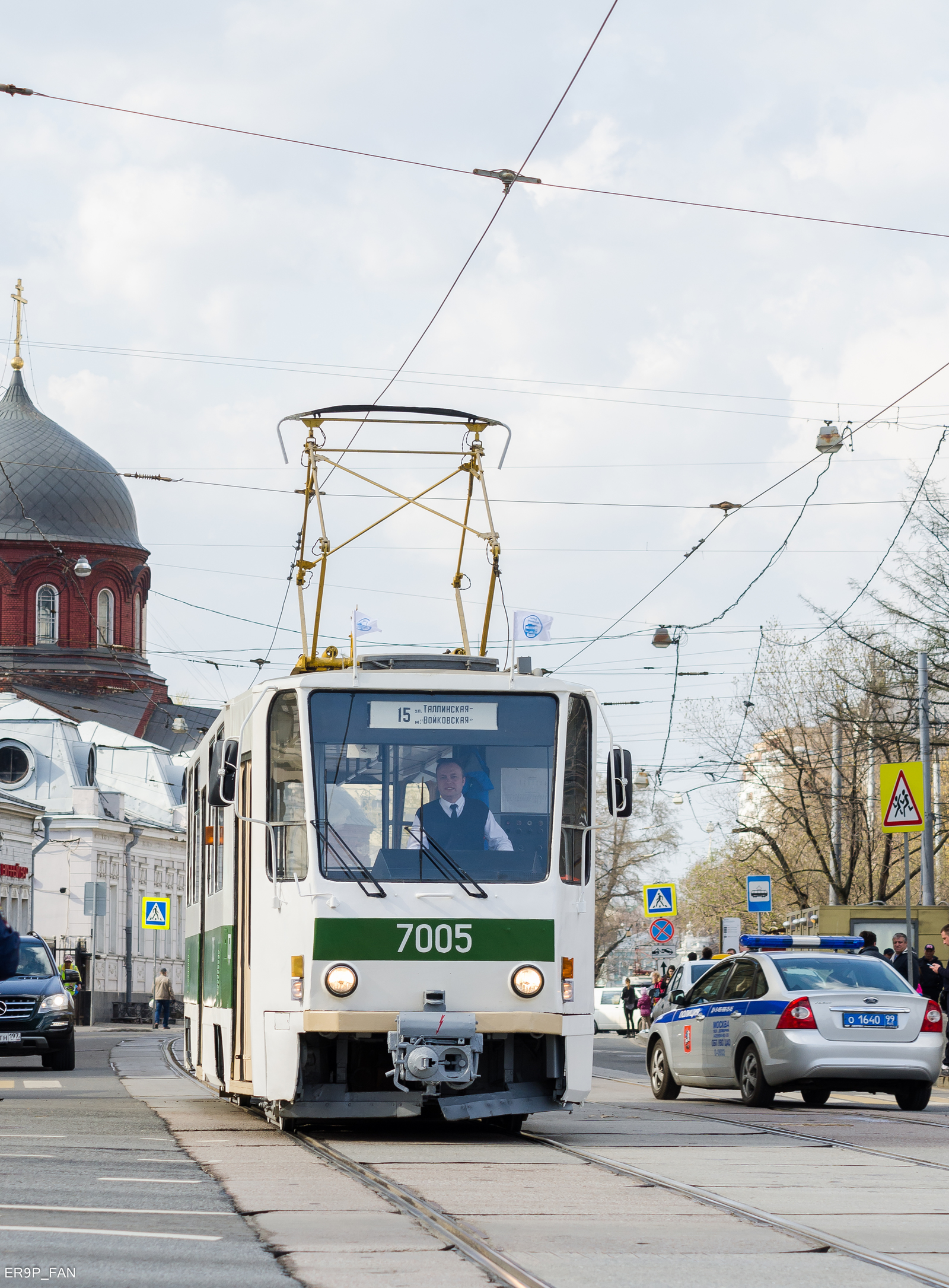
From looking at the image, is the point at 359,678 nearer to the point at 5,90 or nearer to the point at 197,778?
the point at 197,778

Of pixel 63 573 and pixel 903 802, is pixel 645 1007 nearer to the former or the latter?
pixel 903 802

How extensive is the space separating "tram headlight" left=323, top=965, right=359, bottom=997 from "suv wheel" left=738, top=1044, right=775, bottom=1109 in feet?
19.7

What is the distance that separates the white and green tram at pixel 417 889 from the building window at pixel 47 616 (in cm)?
6970

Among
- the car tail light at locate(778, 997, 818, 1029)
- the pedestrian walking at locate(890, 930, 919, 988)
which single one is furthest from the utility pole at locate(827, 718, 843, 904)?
the car tail light at locate(778, 997, 818, 1029)

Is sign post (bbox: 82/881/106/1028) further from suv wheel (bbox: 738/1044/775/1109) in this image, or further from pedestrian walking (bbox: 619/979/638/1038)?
suv wheel (bbox: 738/1044/775/1109)

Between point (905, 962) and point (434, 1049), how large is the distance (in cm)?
1239

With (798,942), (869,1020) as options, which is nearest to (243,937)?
(869,1020)

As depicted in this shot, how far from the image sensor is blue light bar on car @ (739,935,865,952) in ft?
73.9

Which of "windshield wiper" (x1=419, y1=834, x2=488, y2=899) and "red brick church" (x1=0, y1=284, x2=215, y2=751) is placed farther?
A: "red brick church" (x1=0, y1=284, x2=215, y2=751)

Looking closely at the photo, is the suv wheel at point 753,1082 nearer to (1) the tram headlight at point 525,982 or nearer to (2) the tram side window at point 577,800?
(2) the tram side window at point 577,800

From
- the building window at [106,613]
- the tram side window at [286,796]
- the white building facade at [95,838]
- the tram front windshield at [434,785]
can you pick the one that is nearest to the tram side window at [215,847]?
the tram side window at [286,796]

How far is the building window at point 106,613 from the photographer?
83.1 m

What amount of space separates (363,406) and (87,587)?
223 ft

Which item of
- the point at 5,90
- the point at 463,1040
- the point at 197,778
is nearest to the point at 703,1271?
the point at 463,1040
